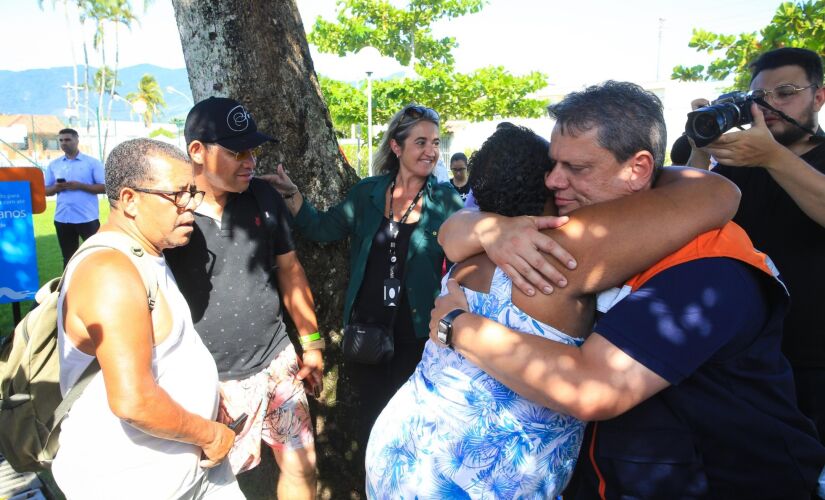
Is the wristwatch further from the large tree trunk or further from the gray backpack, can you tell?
the large tree trunk

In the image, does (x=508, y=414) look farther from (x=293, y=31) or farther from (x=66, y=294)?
(x=293, y=31)

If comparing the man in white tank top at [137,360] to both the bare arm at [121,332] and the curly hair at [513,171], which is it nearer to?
the bare arm at [121,332]

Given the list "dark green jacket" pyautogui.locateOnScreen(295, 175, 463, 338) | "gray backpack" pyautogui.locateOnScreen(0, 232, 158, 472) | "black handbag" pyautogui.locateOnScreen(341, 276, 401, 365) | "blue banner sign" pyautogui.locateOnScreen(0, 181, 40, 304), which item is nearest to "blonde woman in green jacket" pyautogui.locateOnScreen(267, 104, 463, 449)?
"dark green jacket" pyautogui.locateOnScreen(295, 175, 463, 338)

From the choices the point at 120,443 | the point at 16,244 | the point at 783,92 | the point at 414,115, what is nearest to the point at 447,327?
the point at 120,443

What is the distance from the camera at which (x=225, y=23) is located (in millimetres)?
3246

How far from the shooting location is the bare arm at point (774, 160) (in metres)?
2.03

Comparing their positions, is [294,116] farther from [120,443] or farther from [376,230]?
[120,443]

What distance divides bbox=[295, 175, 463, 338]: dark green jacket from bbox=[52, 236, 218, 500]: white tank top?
1291 mm

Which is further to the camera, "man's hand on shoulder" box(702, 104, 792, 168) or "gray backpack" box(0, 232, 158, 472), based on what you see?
"gray backpack" box(0, 232, 158, 472)

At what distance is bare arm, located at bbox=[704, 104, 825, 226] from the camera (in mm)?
2029

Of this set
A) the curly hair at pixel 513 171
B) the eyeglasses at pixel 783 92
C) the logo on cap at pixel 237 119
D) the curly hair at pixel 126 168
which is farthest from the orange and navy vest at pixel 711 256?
the logo on cap at pixel 237 119

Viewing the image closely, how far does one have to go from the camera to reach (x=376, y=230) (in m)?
3.40

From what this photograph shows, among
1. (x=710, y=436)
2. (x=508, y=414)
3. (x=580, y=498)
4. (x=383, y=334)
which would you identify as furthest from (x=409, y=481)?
(x=383, y=334)

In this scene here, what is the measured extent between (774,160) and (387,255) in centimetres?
201
